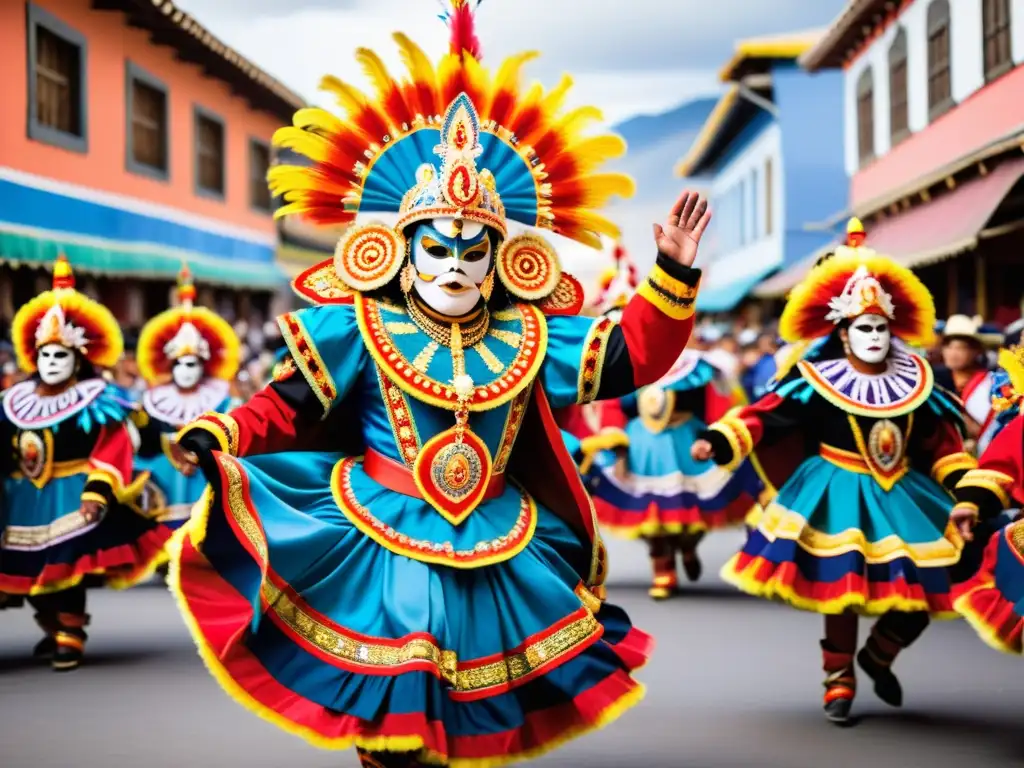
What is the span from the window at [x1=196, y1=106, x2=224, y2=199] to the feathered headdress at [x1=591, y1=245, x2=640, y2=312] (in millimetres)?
14126

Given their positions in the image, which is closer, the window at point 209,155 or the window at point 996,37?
the window at point 996,37

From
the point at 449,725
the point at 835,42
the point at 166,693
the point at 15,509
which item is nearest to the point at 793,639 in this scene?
the point at 166,693

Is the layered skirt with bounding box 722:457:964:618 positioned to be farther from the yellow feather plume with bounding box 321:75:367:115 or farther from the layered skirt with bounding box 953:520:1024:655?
the yellow feather plume with bounding box 321:75:367:115

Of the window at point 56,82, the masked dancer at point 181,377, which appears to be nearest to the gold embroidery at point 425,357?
the masked dancer at point 181,377

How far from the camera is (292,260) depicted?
115 feet

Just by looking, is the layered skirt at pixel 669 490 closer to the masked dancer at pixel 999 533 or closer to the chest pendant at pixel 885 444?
the chest pendant at pixel 885 444

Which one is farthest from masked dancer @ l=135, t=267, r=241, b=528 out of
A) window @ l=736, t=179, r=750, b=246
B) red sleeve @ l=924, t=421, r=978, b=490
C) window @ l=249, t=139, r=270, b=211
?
window @ l=736, t=179, r=750, b=246

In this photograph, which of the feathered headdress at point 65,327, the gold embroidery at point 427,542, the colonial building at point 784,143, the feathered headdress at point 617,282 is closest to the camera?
the gold embroidery at point 427,542

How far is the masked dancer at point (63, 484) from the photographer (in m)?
9.55

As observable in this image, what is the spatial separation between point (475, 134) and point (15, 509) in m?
4.70

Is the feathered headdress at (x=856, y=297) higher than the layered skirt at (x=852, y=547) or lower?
higher

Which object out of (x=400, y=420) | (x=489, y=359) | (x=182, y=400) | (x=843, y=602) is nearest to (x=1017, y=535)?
(x=843, y=602)

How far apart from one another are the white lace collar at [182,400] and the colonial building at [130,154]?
5580mm

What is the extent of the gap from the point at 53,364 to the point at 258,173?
22.3 metres
